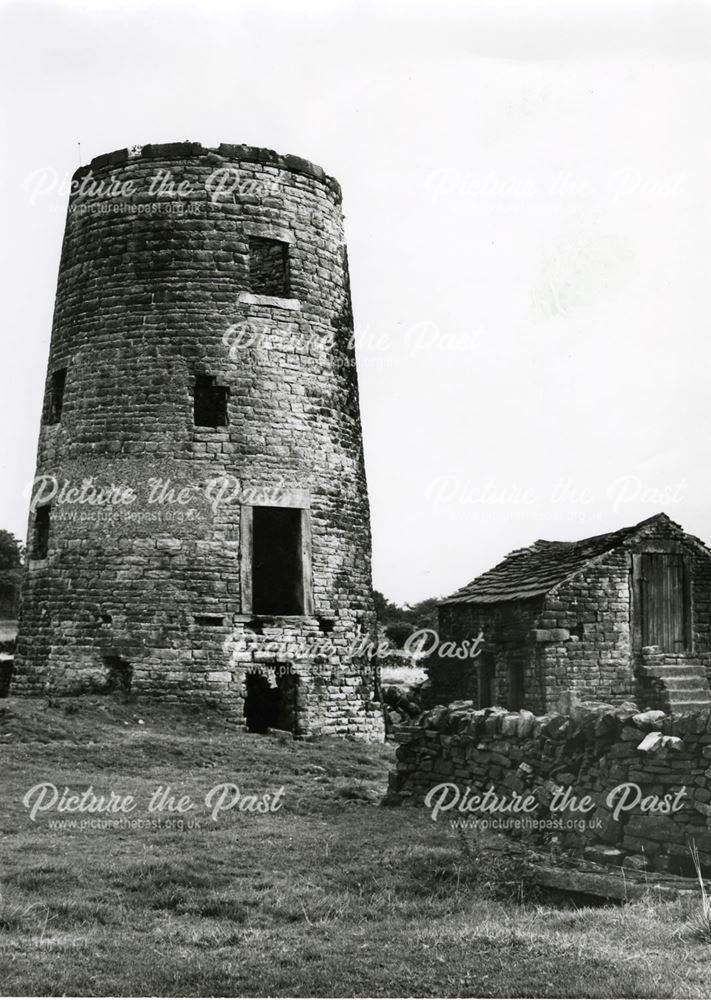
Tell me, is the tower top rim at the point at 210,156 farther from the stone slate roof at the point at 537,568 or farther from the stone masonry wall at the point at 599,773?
the stone masonry wall at the point at 599,773

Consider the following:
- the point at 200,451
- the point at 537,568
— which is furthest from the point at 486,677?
the point at 200,451

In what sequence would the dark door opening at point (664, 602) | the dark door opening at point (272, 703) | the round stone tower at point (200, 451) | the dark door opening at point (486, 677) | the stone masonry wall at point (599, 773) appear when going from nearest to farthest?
1. the stone masonry wall at point (599, 773)
2. the round stone tower at point (200, 451)
3. the dark door opening at point (272, 703)
4. the dark door opening at point (664, 602)
5. the dark door opening at point (486, 677)

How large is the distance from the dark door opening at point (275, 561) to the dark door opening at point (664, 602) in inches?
259

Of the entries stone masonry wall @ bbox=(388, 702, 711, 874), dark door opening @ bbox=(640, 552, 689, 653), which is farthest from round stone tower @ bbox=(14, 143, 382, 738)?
stone masonry wall @ bbox=(388, 702, 711, 874)

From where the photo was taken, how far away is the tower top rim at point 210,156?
2005cm

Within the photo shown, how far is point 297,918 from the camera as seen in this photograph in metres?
8.12

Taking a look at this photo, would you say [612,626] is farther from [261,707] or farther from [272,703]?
[261,707]

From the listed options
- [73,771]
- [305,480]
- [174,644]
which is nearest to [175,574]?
Result: [174,644]

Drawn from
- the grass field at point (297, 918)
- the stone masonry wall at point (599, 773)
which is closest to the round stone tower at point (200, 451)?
the grass field at point (297, 918)

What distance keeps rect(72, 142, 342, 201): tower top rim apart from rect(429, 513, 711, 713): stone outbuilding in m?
8.74

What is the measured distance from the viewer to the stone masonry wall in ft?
30.9

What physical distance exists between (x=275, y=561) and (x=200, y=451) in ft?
13.2

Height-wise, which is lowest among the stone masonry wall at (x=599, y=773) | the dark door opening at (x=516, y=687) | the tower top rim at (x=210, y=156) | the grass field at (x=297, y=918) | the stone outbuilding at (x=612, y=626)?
the grass field at (x=297, y=918)

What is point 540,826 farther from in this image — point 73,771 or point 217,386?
point 217,386
